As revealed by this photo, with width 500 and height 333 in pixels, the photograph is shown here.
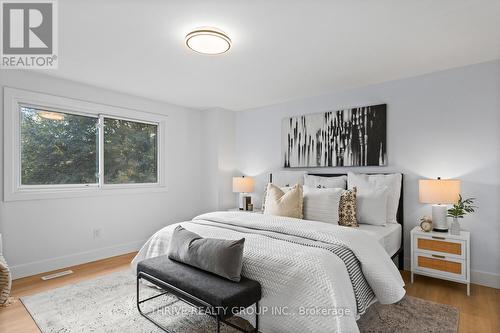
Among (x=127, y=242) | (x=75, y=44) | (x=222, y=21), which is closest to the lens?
(x=222, y=21)

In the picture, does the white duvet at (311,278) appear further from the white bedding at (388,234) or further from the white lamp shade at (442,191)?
the white lamp shade at (442,191)

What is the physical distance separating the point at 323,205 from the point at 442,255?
1260 millimetres

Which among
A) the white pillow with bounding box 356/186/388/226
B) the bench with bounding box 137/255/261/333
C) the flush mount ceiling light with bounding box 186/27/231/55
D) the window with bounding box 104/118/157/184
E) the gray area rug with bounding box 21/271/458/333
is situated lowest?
the gray area rug with bounding box 21/271/458/333

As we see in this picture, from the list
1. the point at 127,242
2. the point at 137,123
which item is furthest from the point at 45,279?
the point at 137,123

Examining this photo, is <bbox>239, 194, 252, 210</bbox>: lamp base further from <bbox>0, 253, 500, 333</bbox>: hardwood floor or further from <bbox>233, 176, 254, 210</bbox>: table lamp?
<bbox>0, 253, 500, 333</bbox>: hardwood floor

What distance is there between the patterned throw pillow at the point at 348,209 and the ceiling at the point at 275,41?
144 cm

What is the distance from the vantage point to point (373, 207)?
10.3ft

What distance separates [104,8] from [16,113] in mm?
2082

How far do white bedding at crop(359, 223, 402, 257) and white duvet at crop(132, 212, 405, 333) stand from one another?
52cm

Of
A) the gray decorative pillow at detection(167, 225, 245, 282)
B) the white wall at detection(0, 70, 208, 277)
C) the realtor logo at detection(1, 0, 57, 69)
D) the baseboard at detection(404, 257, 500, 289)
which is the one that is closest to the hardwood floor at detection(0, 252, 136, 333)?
the white wall at detection(0, 70, 208, 277)

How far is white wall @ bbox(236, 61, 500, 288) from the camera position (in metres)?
2.89

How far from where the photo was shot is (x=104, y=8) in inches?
78.5

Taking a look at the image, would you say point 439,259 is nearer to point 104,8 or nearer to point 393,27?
point 393,27

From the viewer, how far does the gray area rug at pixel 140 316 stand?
215cm
